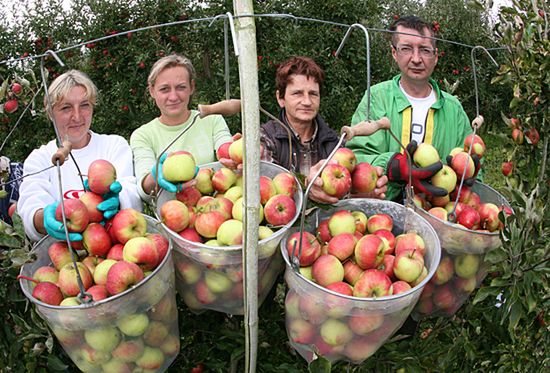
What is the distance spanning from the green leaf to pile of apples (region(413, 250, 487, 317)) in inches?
14.1

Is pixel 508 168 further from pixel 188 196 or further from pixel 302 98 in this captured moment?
pixel 188 196

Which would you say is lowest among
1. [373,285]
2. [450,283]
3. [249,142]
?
[450,283]

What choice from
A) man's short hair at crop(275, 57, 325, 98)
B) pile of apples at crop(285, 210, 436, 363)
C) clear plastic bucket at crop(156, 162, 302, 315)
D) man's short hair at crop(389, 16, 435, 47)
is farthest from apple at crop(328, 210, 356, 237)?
man's short hair at crop(389, 16, 435, 47)

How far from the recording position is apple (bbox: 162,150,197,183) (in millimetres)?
1564

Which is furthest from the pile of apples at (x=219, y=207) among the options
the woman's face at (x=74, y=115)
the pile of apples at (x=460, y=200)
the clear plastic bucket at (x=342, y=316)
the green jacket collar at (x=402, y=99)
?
the green jacket collar at (x=402, y=99)

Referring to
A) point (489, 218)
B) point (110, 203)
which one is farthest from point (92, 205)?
point (489, 218)

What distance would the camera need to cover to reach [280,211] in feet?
5.05

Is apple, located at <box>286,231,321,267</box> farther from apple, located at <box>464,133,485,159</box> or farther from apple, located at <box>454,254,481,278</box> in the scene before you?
apple, located at <box>464,133,485,159</box>

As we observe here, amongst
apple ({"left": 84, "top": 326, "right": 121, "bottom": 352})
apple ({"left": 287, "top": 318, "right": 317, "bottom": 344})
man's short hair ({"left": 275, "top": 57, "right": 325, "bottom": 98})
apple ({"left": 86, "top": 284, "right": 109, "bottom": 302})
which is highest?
man's short hair ({"left": 275, "top": 57, "right": 325, "bottom": 98})

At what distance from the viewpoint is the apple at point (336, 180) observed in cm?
159

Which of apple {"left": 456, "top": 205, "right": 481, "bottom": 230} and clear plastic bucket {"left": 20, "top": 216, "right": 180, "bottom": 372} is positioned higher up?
apple {"left": 456, "top": 205, "right": 481, "bottom": 230}

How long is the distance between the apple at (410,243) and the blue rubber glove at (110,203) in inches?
30.9

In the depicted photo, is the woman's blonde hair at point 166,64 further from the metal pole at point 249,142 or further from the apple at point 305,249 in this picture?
the apple at point 305,249

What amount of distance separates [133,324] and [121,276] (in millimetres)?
119
